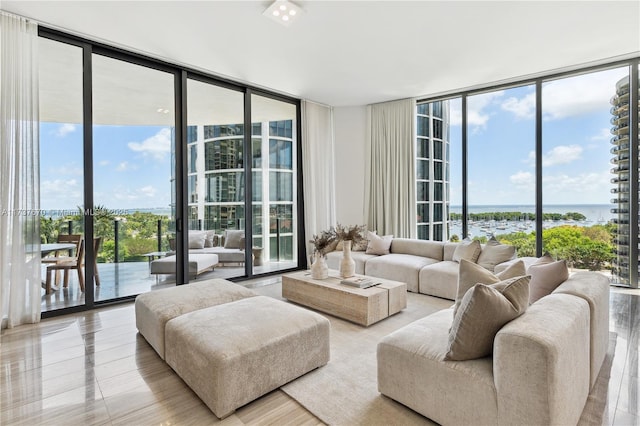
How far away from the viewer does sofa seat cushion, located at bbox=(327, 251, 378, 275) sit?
4.70m

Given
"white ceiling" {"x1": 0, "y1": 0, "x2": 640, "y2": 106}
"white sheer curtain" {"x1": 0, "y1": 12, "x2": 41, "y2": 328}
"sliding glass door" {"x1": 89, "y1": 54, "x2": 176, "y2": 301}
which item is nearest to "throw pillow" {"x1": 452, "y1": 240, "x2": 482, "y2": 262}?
"white ceiling" {"x1": 0, "y1": 0, "x2": 640, "y2": 106}

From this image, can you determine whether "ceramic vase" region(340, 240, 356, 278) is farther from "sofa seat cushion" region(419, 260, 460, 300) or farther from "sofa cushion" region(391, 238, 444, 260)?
"sofa cushion" region(391, 238, 444, 260)

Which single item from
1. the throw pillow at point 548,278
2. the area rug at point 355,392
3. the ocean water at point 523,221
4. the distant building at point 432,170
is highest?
the distant building at point 432,170

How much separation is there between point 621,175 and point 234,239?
5339 mm

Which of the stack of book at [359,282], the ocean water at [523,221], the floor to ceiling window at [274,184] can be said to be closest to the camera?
the stack of book at [359,282]

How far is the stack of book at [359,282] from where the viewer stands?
324 centimetres

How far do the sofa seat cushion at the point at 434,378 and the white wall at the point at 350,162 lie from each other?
422 cm

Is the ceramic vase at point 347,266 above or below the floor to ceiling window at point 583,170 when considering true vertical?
below

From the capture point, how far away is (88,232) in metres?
3.48

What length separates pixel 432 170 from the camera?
563cm

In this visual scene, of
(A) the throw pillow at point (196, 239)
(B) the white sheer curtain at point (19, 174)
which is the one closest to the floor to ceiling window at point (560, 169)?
(A) the throw pillow at point (196, 239)

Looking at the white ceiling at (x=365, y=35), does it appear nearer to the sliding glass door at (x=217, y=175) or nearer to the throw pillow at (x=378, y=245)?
the sliding glass door at (x=217, y=175)

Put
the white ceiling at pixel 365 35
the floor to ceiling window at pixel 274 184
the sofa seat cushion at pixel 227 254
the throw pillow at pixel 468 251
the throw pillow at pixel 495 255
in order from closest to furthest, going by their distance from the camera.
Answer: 1. the white ceiling at pixel 365 35
2. the throw pillow at pixel 495 255
3. the throw pillow at pixel 468 251
4. the sofa seat cushion at pixel 227 254
5. the floor to ceiling window at pixel 274 184

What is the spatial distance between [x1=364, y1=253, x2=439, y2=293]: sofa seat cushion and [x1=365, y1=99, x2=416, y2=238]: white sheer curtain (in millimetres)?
1120
